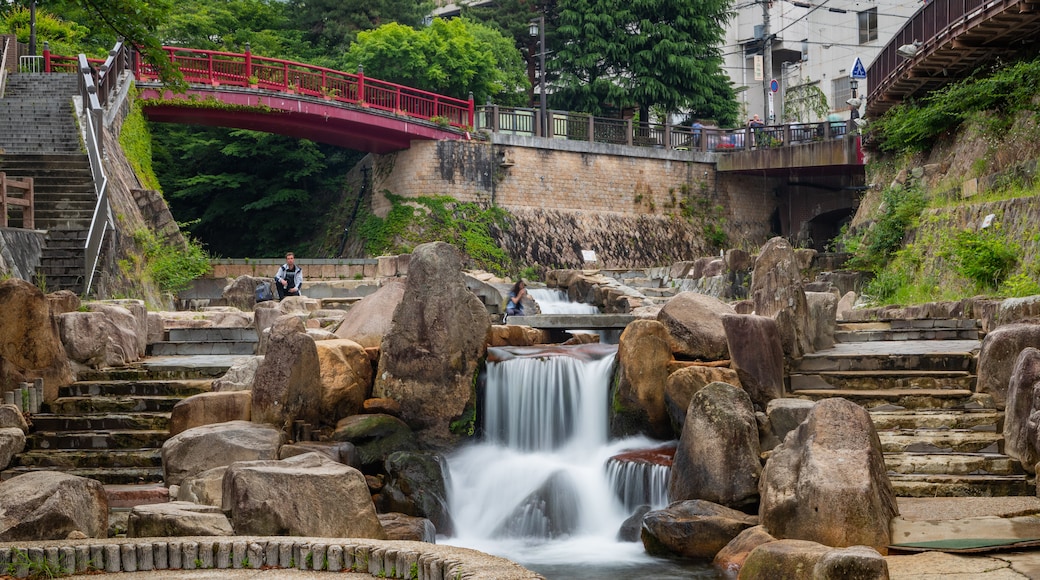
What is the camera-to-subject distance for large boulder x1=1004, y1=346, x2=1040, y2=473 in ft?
31.3

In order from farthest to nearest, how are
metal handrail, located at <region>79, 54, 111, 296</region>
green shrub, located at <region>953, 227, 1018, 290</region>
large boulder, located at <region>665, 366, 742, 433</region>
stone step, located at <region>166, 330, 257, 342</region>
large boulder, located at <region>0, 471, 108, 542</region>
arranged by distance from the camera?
metal handrail, located at <region>79, 54, 111, 296</region> < green shrub, located at <region>953, 227, 1018, 290</region> < stone step, located at <region>166, 330, 257, 342</region> < large boulder, located at <region>665, 366, 742, 433</region> < large boulder, located at <region>0, 471, 108, 542</region>

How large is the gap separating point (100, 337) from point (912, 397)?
865 centimetres

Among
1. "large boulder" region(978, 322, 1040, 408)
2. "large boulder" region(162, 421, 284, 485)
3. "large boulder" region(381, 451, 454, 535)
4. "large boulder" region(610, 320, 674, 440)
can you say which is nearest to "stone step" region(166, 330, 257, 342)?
"large boulder" region(381, 451, 454, 535)

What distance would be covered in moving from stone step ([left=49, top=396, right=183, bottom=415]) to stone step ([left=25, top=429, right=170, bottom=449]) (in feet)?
2.08

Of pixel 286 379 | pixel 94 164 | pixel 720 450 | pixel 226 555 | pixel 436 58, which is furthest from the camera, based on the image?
pixel 436 58

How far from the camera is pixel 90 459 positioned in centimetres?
1132

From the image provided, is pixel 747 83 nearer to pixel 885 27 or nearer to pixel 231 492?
pixel 885 27

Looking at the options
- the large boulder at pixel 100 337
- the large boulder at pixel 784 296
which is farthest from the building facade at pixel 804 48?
the large boulder at pixel 100 337

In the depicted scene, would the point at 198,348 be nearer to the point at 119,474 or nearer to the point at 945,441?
the point at 119,474

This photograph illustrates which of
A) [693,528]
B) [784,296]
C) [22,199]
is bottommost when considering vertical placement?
[693,528]

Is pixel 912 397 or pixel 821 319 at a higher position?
pixel 821 319

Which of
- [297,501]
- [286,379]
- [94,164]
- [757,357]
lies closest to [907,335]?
[757,357]

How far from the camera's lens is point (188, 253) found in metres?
22.7

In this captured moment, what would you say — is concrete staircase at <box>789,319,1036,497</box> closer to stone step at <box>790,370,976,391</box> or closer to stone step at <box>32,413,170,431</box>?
stone step at <box>790,370,976,391</box>
